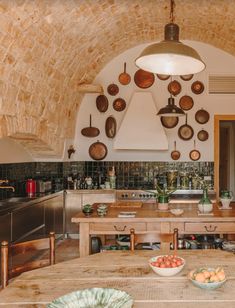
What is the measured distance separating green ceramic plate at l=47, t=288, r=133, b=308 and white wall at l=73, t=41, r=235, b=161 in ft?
16.8

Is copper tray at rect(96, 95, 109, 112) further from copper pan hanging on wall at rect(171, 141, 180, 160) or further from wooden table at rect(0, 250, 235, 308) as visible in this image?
wooden table at rect(0, 250, 235, 308)

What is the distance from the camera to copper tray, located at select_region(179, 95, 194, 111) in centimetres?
655

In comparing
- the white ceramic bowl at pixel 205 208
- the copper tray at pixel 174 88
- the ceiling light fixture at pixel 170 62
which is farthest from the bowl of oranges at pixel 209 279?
the copper tray at pixel 174 88

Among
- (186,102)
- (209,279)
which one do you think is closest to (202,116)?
(186,102)

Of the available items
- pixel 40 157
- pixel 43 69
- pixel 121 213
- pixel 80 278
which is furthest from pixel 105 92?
pixel 80 278

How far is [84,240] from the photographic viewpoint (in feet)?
11.3

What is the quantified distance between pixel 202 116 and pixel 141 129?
124cm

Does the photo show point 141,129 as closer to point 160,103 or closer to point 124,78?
point 160,103

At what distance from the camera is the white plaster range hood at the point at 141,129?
6.29m

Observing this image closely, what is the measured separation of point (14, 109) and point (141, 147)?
2876mm

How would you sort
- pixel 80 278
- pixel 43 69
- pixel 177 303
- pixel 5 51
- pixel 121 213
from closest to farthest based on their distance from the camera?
pixel 177 303 → pixel 80 278 → pixel 5 51 → pixel 121 213 → pixel 43 69

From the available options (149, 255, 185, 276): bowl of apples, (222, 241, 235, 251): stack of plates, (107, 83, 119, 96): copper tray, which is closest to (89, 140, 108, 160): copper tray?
(107, 83, 119, 96): copper tray

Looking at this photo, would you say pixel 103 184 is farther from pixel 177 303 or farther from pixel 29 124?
pixel 177 303

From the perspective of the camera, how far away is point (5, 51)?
11.4 ft
